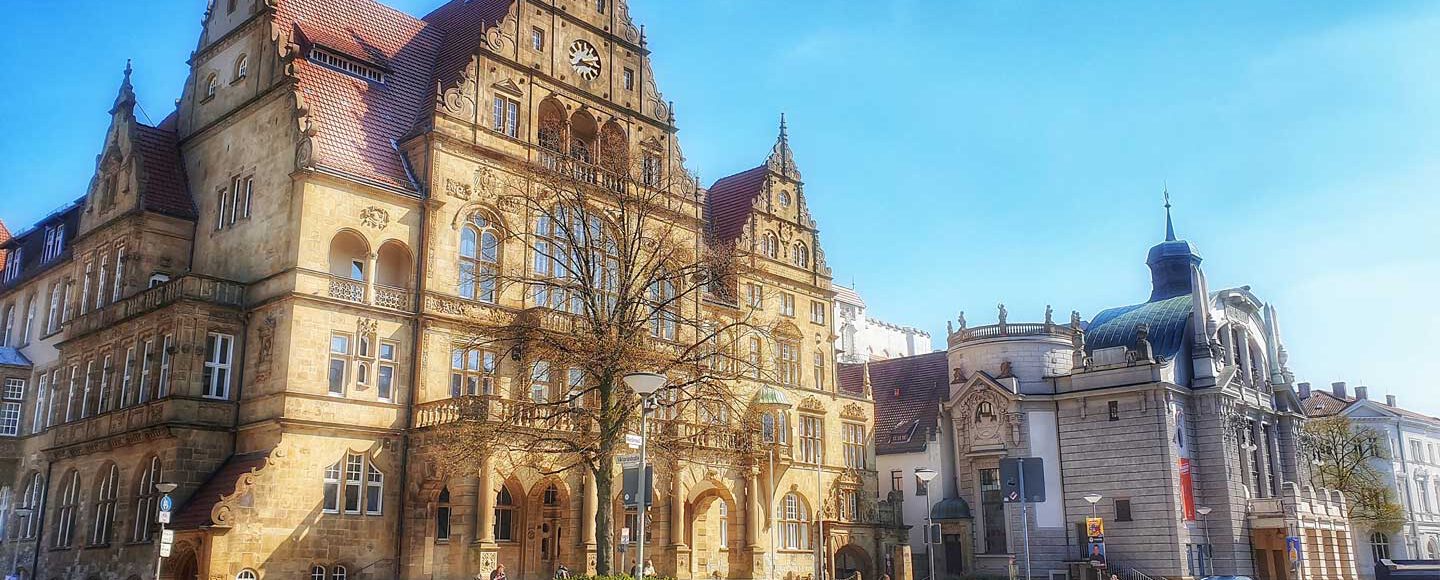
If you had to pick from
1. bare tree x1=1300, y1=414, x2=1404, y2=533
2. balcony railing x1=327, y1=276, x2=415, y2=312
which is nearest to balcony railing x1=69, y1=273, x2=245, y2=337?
balcony railing x1=327, y1=276, x2=415, y2=312

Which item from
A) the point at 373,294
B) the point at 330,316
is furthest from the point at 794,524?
the point at 330,316

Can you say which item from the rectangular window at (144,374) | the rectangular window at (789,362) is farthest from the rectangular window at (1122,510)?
the rectangular window at (144,374)

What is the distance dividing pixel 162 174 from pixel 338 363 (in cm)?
1187

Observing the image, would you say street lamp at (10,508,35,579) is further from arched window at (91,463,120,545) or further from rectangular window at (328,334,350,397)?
rectangular window at (328,334,350,397)

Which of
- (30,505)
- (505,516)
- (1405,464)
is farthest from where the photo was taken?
(1405,464)

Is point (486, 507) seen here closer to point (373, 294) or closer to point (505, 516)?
point (505, 516)

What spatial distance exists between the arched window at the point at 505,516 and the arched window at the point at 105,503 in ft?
39.7

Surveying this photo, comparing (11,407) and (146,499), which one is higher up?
(11,407)

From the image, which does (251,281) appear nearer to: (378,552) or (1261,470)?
(378,552)

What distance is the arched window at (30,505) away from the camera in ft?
143

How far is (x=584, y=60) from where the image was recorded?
4569 cm

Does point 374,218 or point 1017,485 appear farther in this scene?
point 1017,485

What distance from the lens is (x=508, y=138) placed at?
41812mm

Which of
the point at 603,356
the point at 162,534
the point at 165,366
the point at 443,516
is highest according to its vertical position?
the point at 165,366
